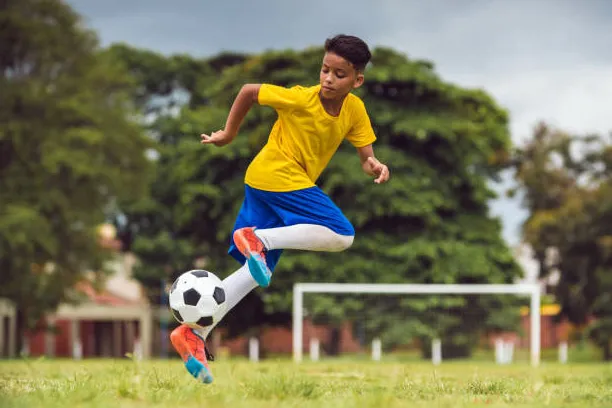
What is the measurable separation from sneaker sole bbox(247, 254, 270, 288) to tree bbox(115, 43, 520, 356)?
82.4ft

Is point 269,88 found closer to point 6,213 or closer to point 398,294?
point 398,294

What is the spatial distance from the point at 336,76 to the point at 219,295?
1643mm

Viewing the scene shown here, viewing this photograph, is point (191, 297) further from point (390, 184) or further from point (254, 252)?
point (390, 184)

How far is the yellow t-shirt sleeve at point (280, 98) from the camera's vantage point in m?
5.93

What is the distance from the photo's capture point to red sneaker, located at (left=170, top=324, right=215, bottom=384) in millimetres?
5621

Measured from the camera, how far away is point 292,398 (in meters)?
4.59

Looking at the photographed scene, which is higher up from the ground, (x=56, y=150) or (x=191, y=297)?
(x=56, y=150)

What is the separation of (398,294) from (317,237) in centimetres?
2085

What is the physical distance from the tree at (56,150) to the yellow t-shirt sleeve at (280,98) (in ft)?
79.6

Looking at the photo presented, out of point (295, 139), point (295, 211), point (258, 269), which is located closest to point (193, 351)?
point (258, 269)

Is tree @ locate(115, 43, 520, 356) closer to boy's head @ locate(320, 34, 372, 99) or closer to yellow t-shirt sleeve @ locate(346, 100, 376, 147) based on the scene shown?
yellow t-shirt sleeve @ locate(346, 100, 376, 147)

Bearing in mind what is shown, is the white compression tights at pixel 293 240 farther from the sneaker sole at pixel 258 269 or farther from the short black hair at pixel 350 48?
the short black hair at pixel 350 48

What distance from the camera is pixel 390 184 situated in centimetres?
3206

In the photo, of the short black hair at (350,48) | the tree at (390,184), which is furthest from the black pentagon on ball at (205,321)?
the tree at (390,184)
